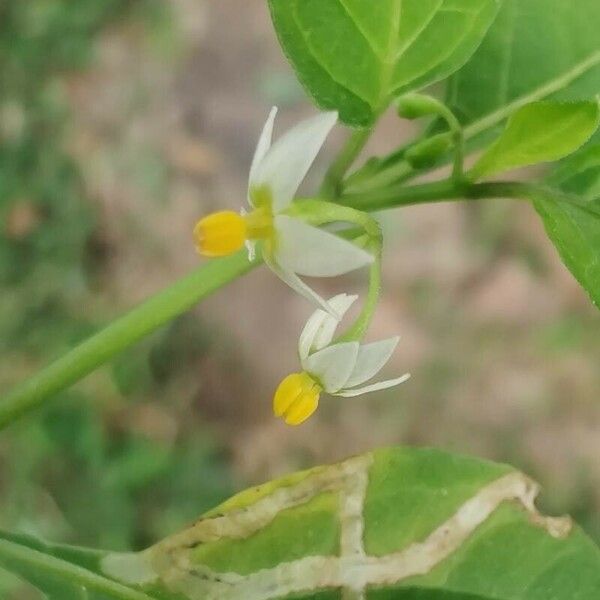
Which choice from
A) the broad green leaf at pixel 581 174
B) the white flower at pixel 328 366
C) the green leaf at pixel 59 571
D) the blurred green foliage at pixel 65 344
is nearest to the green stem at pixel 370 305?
the white flower at pixel 328 366


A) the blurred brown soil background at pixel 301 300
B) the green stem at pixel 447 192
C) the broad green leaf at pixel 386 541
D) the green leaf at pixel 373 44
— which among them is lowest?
the broad green leaf at pixel 386 541

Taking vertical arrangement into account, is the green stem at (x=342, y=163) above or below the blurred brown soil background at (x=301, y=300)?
below

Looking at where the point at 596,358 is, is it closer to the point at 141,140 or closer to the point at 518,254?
the point at 518,254

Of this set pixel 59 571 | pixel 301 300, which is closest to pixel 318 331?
pixel 59 571

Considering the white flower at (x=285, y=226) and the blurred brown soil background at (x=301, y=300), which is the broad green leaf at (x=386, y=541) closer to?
the white flower at (x=285, y=226)

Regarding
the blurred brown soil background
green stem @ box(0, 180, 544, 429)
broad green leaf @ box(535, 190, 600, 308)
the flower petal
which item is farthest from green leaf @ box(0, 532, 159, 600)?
the blurred brown soil background

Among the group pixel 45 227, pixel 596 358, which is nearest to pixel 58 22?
pixel 45 227

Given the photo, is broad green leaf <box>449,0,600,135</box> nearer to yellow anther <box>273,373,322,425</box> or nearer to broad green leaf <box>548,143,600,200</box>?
broad green leaf <box>548,143,600,200</box>

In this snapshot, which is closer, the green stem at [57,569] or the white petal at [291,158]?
the white petal at [291,158]
